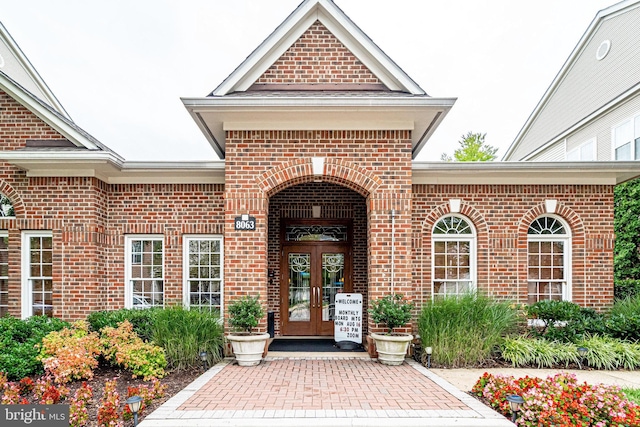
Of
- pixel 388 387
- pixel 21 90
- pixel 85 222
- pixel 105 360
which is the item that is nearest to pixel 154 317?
pixel 105 360

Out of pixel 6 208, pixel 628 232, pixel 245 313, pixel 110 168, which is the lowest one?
pixel 245 313

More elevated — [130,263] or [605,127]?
[605,127]

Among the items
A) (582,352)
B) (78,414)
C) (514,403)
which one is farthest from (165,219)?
(582,352)

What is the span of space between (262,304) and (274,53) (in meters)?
4.96

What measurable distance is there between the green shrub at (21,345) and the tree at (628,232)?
1415cm

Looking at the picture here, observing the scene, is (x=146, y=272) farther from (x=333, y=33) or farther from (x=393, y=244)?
(x=333, y=33)

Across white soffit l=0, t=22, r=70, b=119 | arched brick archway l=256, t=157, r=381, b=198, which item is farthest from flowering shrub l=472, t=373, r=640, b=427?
white soffit l=0, t=22, r=70, b=119

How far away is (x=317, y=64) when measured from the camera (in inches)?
324

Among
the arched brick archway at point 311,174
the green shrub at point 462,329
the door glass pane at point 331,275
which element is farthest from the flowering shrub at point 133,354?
the green shrub at point 462,329

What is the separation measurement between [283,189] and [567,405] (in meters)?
5.97

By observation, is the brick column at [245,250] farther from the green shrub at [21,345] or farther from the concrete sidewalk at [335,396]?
the green shrub at [21,345]

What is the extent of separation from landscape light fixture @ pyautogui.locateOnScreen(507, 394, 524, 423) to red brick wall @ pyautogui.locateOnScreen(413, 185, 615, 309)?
4154 millimetres

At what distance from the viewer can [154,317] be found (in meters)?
7.38

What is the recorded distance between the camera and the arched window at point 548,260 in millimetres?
9117
